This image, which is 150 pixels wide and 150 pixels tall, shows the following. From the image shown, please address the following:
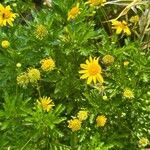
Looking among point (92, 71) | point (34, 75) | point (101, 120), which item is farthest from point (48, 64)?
point (101, 120)

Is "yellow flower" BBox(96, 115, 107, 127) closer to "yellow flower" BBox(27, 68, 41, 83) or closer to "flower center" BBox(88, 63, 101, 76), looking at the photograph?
"flower center" BBox(88, 63, 101, 76)

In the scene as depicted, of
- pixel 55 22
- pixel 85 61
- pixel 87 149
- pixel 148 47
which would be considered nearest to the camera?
pixel 87 149

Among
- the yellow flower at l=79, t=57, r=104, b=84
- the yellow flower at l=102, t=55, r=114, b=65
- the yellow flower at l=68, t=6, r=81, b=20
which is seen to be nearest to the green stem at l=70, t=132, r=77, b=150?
the yellow flower at l=79, t=57, r=104, b=84


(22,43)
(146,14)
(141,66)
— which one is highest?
(146,14)

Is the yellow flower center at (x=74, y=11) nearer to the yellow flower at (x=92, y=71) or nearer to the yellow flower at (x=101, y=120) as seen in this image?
the yellow flower at (x=92, y=71)

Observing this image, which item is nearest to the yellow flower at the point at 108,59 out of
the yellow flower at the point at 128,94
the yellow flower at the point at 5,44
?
the yellow flower at the point at 128,94

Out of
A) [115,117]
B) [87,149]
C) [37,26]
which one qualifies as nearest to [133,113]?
[115,117]

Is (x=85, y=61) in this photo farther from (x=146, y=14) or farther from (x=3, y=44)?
(x=146, y=14)
